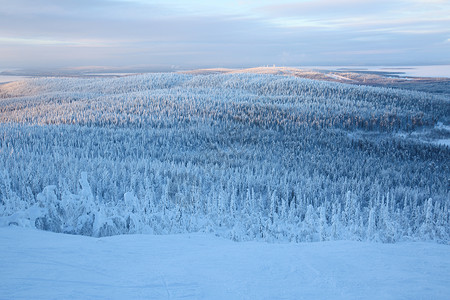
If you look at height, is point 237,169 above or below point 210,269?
below

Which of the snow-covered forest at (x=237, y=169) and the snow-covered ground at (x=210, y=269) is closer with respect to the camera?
the snow-covered ground at (x=210, y=269)

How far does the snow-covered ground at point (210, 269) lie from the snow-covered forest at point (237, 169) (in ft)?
4.39

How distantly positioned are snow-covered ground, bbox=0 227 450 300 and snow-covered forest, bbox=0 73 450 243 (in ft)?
4.39

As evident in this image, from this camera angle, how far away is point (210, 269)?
4.15 metres

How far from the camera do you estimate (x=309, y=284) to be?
3814 mm

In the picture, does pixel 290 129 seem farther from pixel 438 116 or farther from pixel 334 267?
pixel 334 267

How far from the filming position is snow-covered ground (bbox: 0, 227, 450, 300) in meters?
3.57

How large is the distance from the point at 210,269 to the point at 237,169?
7228 millimetres

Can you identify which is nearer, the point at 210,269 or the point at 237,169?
the point at 210,269

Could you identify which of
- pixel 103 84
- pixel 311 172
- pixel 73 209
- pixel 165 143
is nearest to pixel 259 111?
pixel 165 143

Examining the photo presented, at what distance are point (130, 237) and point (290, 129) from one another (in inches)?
620

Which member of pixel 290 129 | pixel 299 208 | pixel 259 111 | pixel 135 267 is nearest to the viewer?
pixel 135 267

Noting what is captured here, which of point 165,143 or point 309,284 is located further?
point 165,143

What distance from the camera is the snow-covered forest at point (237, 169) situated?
6684 millimetres
